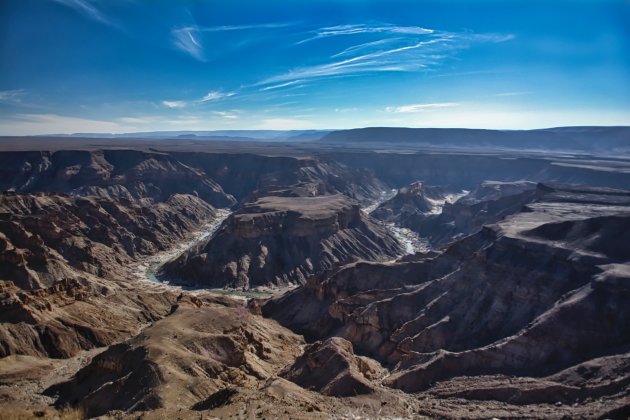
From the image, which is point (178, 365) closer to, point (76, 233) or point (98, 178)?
point (76, 233)

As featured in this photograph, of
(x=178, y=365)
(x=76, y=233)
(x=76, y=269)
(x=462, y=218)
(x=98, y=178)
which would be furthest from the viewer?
(x=98, y=178)

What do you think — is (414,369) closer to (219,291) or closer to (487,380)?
(487,380)

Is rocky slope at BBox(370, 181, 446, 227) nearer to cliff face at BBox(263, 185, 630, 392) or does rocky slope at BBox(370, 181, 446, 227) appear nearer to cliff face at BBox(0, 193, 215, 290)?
→ cliff face at BBox(0, 193, 215, 290)

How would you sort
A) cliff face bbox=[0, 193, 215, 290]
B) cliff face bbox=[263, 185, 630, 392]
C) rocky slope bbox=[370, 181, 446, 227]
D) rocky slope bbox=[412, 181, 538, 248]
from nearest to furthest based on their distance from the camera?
cliff face bbox=[263, 185, 630, 392] → cliff face bbox=[0, 193, 215, 290] → rocky slope bbox=[412, 181, 538, 248] → rocky slope bbox=[370, 181, 446, 227]

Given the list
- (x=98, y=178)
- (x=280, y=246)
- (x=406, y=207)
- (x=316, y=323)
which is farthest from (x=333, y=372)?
(x=98, y=178)

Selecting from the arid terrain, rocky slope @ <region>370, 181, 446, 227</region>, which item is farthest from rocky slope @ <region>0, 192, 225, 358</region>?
rocky slope @ <region>370, 181, 446, 227</region>

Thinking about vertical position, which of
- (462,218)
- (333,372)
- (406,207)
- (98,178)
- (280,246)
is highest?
(98,178)

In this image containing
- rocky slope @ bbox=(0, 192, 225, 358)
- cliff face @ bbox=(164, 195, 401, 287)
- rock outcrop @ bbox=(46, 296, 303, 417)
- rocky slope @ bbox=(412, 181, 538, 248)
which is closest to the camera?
rock outcrop @ bbox=(46, 296, 303, 417)
